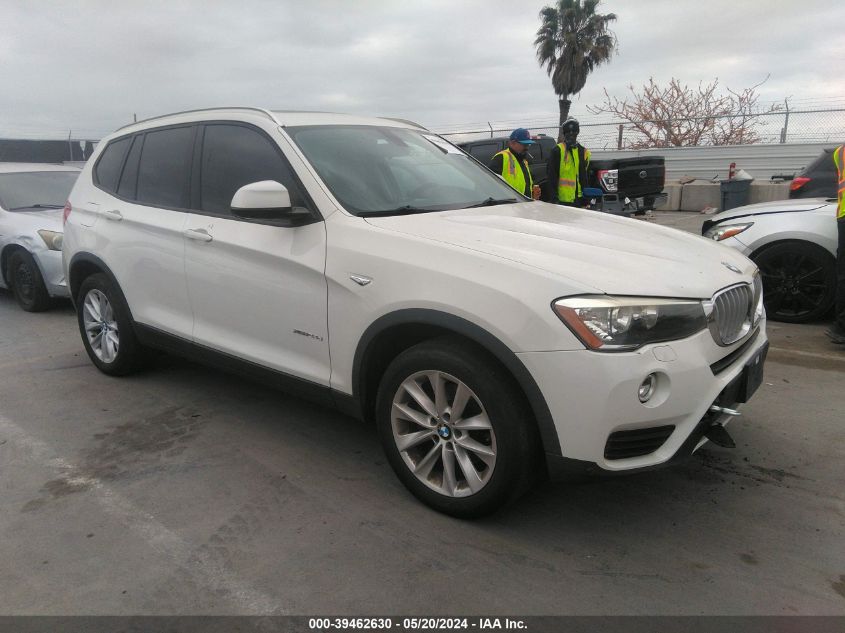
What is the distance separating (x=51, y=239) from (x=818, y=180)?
792 cm

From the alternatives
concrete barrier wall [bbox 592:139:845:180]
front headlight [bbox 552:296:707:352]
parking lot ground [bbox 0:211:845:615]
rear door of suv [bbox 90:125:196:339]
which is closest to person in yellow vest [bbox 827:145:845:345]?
parking lot ground [bbox 0:211:845:615]

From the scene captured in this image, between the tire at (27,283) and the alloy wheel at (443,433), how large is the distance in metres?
5.67

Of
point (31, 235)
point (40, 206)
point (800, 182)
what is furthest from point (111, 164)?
point (800, 182)

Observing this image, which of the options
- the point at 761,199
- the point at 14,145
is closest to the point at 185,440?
the point at 761,199

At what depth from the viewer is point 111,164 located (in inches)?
186

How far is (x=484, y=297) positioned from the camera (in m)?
2.51

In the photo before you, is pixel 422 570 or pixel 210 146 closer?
pixel 422 570

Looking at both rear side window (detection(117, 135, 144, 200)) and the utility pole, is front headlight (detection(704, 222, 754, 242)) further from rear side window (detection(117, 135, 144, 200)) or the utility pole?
the utility pole

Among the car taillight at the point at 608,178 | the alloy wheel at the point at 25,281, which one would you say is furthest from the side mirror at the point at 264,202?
the car taillight at the point at 608,178

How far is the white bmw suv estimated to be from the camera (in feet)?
7.89

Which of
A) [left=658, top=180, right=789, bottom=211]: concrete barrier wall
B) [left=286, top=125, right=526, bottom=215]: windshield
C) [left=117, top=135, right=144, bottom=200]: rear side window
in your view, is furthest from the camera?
[left=658, top=180, right=789, bottom=211]: concrete barrier wall

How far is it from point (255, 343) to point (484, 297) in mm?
1505

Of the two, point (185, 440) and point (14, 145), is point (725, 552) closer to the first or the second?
point (185, 440)

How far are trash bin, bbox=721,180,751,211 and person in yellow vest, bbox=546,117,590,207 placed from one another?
6340mm
